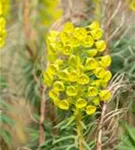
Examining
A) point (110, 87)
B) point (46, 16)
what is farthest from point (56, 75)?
point (46, 16)

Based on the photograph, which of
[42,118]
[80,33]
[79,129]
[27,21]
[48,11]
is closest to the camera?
[80,33]

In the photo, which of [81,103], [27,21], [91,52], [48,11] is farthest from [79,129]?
[48,11]

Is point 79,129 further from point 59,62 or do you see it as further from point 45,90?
point 45,90

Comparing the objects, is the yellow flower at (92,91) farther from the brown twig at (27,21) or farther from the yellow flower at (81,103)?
the brown twig at (27,21)

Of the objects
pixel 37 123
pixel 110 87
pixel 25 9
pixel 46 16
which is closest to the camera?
pixel 110 87

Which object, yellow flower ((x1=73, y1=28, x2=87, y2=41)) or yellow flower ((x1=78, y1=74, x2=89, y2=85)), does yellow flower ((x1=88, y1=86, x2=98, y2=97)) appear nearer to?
yellow flower ((x1=78, y1=74, x2=89, y2=85))

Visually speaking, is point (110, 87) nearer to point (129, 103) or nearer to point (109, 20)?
point (129, 103)

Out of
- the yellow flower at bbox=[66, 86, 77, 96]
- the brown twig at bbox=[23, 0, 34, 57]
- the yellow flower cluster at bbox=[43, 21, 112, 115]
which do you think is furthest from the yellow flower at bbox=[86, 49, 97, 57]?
the brown twig at bbox=[23, 0, 34, 57]
